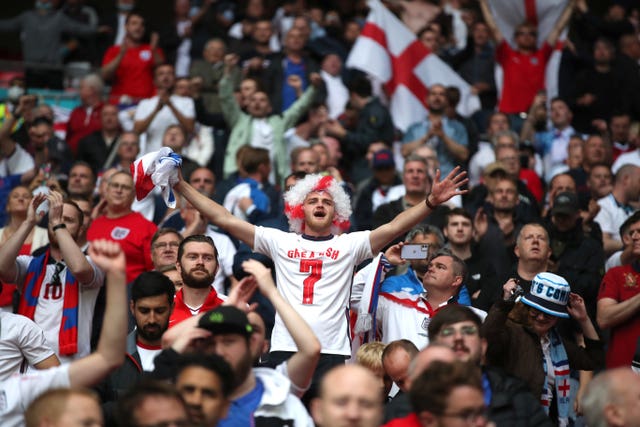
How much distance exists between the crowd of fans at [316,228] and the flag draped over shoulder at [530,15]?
0.09 m

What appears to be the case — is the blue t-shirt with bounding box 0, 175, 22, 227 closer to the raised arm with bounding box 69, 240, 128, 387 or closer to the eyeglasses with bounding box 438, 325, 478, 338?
the raised arm with bounding box 69, 240, 128, 387

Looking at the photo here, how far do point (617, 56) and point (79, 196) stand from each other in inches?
320

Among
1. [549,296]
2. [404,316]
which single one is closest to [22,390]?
[404,316]

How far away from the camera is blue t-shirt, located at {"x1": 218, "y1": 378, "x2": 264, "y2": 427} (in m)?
5.89

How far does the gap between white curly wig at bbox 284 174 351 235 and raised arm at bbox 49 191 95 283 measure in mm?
1580

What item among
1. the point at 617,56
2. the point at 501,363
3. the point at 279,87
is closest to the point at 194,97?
the point at 279,87

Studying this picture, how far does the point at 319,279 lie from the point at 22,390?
8.03 ft

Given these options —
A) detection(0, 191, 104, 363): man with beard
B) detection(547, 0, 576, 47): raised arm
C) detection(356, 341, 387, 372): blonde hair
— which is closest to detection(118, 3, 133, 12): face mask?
detection(547, 0, 576, 47): raised arm

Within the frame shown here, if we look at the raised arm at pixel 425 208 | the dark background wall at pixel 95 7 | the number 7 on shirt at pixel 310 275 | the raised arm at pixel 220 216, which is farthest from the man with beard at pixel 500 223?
the dark background wall at pixel 95 7

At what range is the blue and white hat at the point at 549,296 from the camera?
7793 millimetres

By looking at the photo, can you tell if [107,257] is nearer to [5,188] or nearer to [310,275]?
[310,275]

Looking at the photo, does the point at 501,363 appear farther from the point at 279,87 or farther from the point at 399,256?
the point at 279,87

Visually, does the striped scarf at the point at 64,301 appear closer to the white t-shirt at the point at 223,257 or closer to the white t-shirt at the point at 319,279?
the white t-shirt at the point at 223,257

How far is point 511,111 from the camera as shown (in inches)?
596
